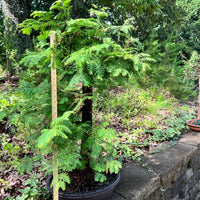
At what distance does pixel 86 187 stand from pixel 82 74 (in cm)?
90

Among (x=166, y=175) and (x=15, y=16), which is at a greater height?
(x=15, y=16)

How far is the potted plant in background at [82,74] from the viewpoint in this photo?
101 centimetres

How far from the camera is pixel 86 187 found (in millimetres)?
1358

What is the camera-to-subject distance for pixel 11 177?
1.83 metres

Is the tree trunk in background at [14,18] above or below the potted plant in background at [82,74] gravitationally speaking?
above

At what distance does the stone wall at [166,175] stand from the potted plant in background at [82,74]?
0.29m

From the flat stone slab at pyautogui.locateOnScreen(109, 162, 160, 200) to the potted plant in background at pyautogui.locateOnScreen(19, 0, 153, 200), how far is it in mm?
185

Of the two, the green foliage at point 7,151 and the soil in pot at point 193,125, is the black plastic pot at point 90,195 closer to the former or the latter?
the green foliage at point 7,151

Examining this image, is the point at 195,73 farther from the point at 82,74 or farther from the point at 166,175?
the point at 82,74

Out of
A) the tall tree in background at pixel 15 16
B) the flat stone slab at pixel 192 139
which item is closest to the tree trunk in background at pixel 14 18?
the tall tree in background at pixel 15 16

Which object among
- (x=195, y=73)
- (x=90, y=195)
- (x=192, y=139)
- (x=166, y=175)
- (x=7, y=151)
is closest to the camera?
(x=90, y=195)

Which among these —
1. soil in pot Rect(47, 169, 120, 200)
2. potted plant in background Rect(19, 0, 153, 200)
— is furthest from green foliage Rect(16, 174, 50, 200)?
potted plant in background Rect(19, 0, 153, 200)

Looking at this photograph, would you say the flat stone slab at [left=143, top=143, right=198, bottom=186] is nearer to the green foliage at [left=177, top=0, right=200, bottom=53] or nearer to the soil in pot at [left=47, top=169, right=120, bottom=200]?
the soil in pot at [left=47, top=169, right=120, bottom=200]

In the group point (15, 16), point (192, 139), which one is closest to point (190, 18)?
point (192, 139)
